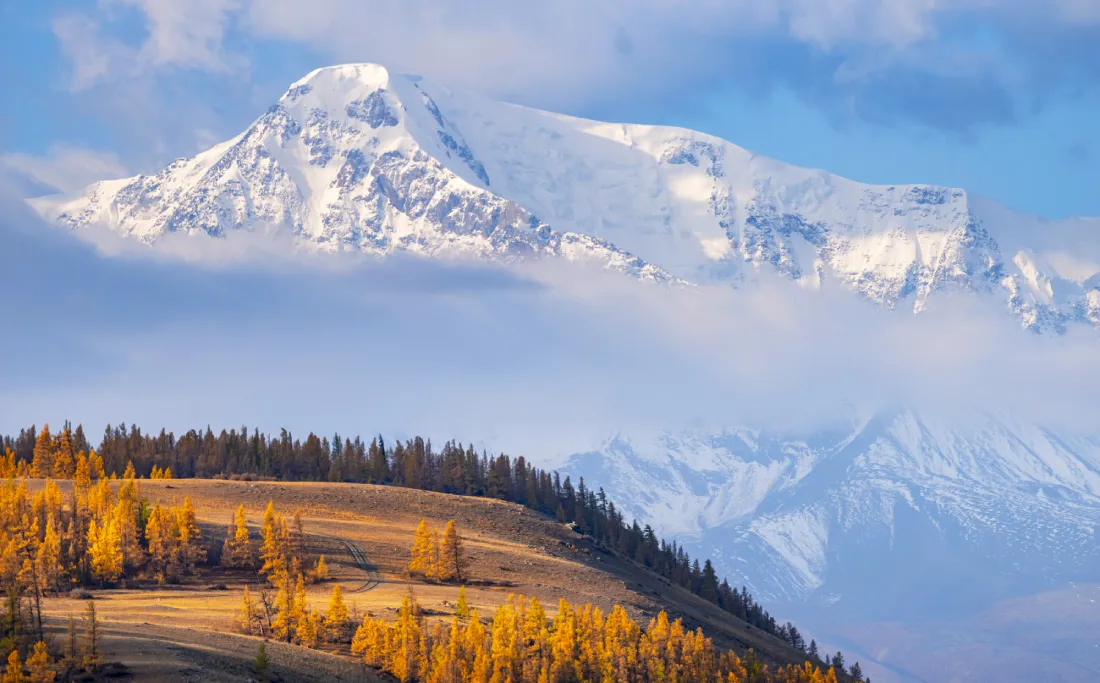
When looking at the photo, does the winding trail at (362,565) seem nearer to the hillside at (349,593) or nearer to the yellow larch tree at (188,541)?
the hillside at (349,593)

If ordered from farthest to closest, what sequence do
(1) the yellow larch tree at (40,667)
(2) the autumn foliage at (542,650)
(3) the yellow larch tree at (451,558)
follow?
(3) the yellow larch tree at (451,558), (2) the autumn foliage at (542,650), (1) the yellow larch tree at (40,667)

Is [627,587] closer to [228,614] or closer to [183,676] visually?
[228,614]

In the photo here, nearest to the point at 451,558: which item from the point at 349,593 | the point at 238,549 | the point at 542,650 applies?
the point at 349,593

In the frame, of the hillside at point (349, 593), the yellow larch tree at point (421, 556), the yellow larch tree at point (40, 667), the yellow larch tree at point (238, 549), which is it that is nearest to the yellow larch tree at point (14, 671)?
the yellow larch tree at point (40, 667)

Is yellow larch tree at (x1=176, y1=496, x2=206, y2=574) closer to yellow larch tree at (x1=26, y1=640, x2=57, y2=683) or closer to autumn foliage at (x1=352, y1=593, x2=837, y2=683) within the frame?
autumn foliage at (x1=352, y1=593, x2=837, y2=683)

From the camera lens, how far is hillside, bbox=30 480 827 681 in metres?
112

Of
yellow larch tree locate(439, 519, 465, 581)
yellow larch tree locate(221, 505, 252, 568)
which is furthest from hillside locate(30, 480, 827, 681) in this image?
yellow larch tree locate(439, 519, 465, 581)

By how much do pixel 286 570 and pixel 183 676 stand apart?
51352 millimetres

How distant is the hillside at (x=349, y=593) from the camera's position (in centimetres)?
11244

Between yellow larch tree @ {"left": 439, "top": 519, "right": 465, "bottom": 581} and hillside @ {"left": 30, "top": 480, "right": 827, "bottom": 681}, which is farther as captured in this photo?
yellow larch tree @ {"left": 439, "top": 519, "right": 465, "bottom": 581}

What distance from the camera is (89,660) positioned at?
100 metres

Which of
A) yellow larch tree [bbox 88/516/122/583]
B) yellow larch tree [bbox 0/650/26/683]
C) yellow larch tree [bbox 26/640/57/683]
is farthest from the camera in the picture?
yellow larch tree [bbox 88/516/122/583]

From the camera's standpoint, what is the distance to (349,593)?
149m

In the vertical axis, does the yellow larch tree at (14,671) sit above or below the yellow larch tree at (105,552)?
below
